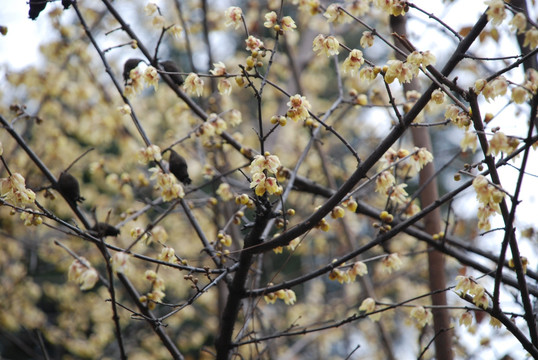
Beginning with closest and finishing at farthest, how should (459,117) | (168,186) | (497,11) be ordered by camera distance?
(497,11)
(459,117)
(168,186)

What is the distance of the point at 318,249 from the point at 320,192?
378 centimetres

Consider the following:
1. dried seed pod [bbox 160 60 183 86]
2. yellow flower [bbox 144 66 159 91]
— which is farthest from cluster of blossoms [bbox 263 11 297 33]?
dried seed pod [bbox 160 60 183 86]

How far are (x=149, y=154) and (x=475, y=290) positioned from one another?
5.23ft

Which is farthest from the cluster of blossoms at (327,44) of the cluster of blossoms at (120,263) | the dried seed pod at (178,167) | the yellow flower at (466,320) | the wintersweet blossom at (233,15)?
the yellow flower at (466,320)

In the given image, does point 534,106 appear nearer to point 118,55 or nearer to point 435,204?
point 435,204

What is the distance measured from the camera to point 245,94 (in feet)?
26.4

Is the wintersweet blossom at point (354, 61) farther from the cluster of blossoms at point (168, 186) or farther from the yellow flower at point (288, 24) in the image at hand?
the cluster of blossoms at point (168, 186)

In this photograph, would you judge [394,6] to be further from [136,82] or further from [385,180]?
[136,82]

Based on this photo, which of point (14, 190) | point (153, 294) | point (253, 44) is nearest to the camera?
point (14, 190)

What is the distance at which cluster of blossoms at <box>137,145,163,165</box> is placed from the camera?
7.84ft

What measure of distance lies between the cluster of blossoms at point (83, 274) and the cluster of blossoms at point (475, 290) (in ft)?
4.56

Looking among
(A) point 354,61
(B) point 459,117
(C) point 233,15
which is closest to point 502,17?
(B) point 459,117

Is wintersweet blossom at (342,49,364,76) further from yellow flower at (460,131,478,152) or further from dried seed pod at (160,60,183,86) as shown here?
dried seed pod at (160,60,183,86)

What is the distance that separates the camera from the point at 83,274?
69.3 inches
